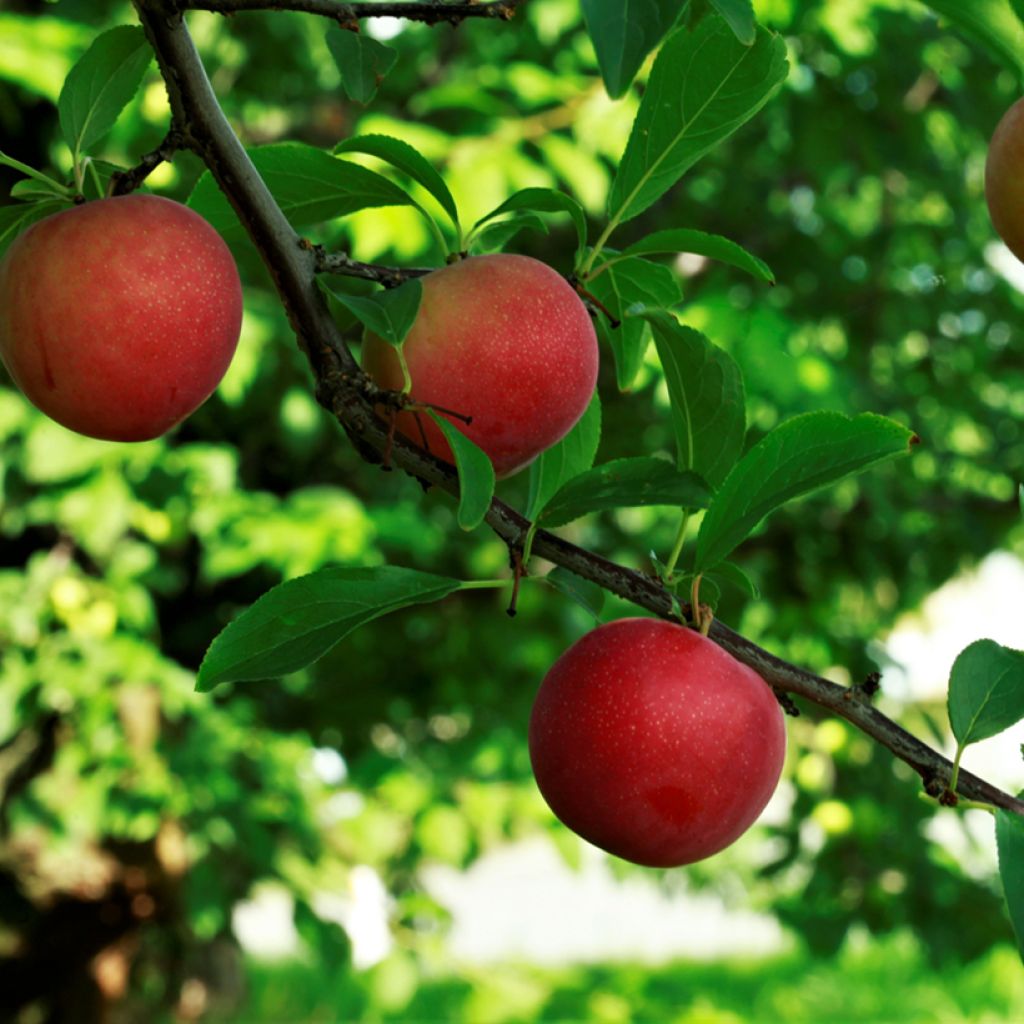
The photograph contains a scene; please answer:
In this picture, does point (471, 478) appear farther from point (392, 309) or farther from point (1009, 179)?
point (1009, 179)

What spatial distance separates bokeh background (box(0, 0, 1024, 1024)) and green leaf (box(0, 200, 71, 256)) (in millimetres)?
1295

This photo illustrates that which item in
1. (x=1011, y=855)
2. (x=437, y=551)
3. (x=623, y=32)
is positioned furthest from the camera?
(x=437, y=551)

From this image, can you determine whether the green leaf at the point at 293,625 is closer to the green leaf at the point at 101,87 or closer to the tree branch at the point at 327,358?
the tree branch at the point at 327,358

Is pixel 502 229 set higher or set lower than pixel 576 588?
higher

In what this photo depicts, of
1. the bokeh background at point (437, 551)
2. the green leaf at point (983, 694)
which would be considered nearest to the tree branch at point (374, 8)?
the green leaf at point (983, 694)

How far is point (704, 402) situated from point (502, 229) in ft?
0.54

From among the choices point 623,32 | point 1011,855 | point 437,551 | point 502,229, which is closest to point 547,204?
point 502,229

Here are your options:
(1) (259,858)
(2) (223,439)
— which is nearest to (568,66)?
(2) (223,439)

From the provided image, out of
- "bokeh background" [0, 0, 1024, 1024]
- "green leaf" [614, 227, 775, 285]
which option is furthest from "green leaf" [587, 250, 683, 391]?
"bokeh background" [0, 0, 1024, 1024]

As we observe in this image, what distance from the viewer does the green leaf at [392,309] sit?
565 mm

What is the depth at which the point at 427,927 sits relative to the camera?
271 cm

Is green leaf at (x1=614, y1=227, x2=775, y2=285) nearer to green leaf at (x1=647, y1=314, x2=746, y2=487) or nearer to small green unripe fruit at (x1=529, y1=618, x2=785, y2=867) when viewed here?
green leaf at (x1=647, y1=314, x2=746, y2=487)

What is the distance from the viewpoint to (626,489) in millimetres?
606

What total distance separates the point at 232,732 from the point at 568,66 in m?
1.52
